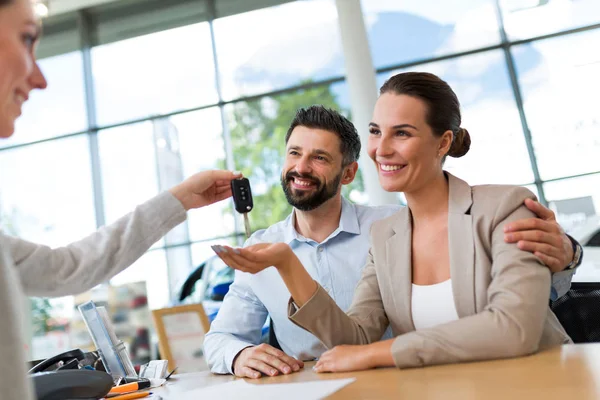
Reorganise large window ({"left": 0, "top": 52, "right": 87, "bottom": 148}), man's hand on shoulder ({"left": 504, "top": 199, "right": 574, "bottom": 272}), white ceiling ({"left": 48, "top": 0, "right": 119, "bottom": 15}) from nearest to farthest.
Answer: man's hand on shoulder ({"left": 504, "top": 199, "right": 574, "bottom": 272})
large window ({"left": 0, "top": 52, "right": 87, "bottom": 148})
white ceiling ({"left": 48, "top": 0, "right": 119, "bottom": 15})

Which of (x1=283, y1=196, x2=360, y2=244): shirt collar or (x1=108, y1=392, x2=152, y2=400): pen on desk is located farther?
(x1=283, y1=196, x2=360, y2=244): shirt collar

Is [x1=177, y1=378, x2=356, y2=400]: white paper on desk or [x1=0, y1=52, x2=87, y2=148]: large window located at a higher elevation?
[x1=0, y1=52, x2=87, y2=148]: large window

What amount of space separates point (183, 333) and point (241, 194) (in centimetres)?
167

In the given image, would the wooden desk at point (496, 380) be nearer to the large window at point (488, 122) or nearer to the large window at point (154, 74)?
the large window at point (488, 122)

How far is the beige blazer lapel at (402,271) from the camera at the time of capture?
1483mm

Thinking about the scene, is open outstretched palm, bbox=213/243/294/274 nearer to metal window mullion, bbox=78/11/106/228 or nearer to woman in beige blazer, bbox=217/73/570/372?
woman in beige blazer, bbox=217/73/570/372

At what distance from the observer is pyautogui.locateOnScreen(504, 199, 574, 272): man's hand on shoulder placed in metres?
1.28

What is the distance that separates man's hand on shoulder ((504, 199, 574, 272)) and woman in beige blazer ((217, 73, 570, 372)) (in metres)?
0.02

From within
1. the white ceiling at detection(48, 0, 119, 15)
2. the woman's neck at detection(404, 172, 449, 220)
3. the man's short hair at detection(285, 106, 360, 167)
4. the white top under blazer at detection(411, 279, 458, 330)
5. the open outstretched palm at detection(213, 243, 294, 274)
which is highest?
the white ceiling at detection(48, 0, 119, 15)

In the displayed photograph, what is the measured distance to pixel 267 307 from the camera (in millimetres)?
2025

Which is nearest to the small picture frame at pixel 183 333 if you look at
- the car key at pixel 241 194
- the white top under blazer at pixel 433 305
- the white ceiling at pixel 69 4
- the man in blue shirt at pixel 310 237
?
the man in blue shirt at pixel 310 237

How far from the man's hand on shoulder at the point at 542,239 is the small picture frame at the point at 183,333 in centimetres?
208

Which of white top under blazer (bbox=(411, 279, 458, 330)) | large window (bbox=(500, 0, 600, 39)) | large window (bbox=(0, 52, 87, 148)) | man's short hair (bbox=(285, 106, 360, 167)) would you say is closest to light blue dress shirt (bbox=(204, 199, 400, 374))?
man's short hair (bbox=(285, 106, 360, 167))

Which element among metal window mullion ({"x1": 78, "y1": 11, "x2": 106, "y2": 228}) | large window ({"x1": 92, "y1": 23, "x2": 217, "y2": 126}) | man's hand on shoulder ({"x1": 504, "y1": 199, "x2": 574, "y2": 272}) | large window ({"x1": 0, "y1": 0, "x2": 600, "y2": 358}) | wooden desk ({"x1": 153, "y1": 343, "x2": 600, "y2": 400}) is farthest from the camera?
metal window mullion ({"x1": 78, "y1": 11, "x2": 106, "y2": 228})
